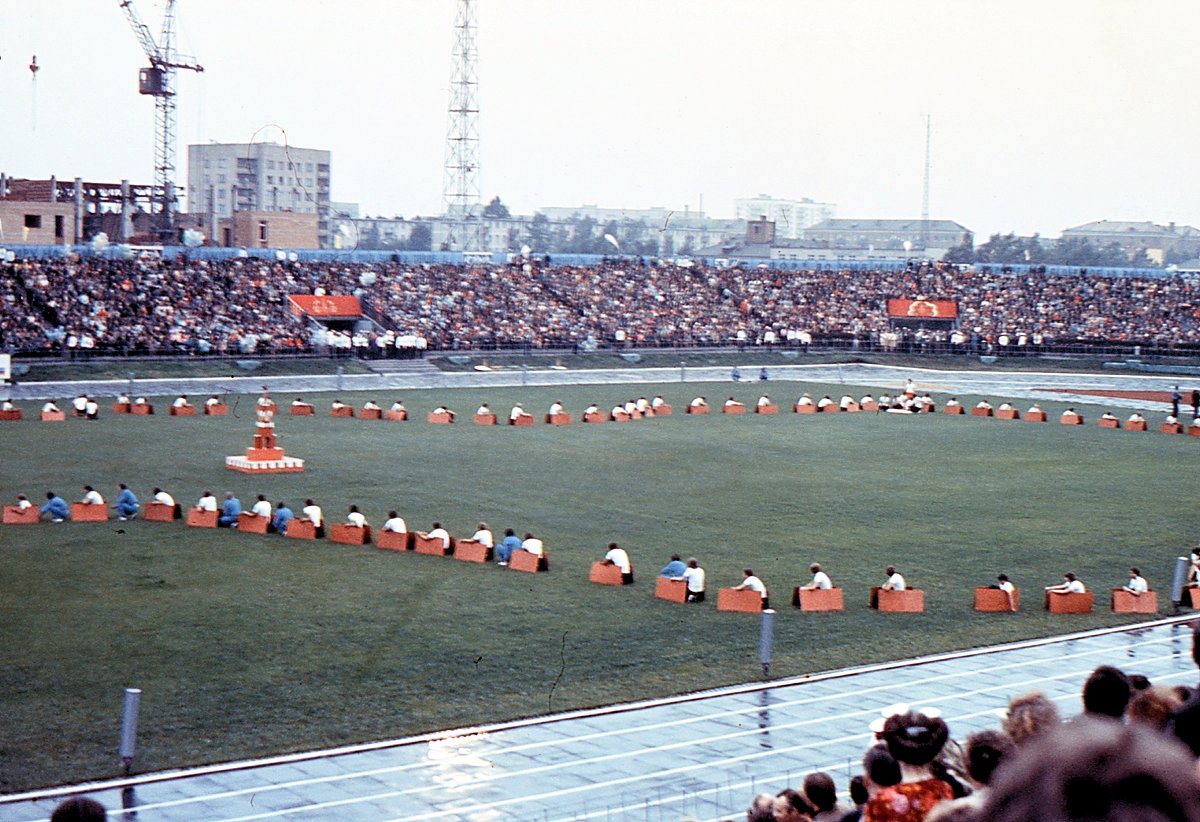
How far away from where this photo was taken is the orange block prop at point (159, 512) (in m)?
31.3

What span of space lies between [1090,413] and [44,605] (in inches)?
1949

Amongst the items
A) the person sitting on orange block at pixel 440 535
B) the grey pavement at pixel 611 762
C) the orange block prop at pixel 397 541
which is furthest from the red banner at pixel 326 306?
the grey pavement at pixel 611 762

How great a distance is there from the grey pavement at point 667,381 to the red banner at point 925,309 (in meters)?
12.7

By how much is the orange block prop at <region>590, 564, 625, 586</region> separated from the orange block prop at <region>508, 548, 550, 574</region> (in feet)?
4.02

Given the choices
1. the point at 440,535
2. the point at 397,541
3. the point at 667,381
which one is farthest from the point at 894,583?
the point at 667,381

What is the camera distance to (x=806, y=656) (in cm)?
2116

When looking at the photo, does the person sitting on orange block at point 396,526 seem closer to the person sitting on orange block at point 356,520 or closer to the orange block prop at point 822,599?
the person sitting on orange block at point 356,520

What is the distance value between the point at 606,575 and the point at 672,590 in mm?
1472

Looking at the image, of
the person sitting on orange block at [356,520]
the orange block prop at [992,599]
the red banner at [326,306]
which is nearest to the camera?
the orange block prop at [992,599]

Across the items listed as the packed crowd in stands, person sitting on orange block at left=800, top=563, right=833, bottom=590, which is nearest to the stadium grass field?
person sitting on orange block at left=800, top=563, right=833, bottom=590

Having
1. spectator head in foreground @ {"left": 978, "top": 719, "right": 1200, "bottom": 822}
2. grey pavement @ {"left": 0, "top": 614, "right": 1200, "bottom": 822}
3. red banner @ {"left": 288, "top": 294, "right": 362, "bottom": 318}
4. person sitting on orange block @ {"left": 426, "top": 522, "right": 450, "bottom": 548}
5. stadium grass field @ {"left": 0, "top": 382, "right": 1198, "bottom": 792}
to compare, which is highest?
spectator head in foreground @ {"left": 978, "top": 719, "right": 1200, "bottom": 822}

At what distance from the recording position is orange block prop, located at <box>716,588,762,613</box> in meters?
23.9

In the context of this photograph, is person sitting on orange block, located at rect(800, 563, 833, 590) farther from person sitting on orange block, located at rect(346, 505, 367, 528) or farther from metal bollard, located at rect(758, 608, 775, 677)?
person sitting on orange block, located at rect(346, 505, 367, 528)

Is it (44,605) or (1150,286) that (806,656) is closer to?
(44,605)
